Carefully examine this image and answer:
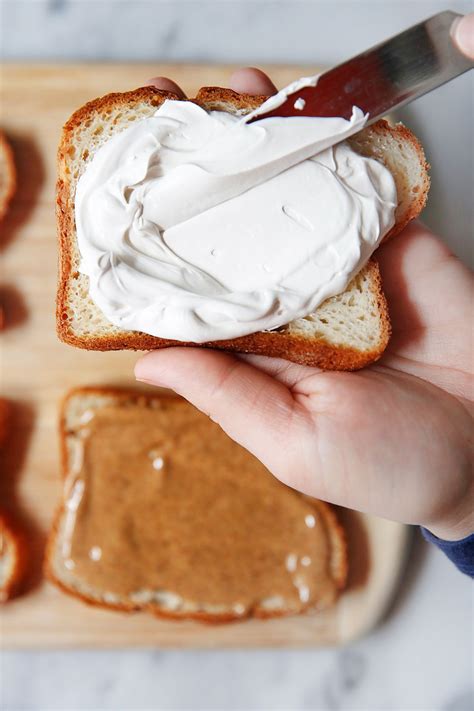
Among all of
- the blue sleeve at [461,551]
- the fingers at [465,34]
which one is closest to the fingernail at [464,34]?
the fingers at [465,34]

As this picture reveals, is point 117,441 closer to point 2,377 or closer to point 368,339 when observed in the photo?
point 2,377

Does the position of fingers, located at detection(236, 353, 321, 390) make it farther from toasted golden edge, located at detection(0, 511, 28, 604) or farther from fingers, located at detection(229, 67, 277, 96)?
toasted golden edge, located at detection(0, 511, 28, 604)

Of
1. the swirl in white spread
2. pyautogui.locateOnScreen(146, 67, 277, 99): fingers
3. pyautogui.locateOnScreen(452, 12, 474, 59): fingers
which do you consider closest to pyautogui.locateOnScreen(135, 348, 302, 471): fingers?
the swirl in white spread

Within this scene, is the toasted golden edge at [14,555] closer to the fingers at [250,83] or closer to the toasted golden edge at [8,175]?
the toasted golden edge at [8,175]

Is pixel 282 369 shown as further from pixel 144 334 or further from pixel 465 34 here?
pixel 465 34

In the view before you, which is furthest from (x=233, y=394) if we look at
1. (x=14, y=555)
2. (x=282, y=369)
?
(x=14, y=555)

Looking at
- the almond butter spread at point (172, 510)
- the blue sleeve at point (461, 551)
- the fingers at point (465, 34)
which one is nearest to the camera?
the fingers at point (465, 34)
